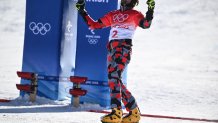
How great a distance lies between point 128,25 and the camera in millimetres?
5652

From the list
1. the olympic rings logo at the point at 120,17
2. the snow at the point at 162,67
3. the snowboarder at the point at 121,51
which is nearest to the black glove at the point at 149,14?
the snowboarder at the point at 121,51

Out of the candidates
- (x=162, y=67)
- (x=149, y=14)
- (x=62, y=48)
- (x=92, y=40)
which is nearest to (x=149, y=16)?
(x=149, y=14)

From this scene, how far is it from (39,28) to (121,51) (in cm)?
237

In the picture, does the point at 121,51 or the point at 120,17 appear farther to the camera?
the point at 120,17

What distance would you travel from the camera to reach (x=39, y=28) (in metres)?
7.45

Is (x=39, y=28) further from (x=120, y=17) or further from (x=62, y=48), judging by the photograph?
(x=120, y=17)

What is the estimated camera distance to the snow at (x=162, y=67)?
262 inches

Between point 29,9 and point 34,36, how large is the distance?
0.44 m

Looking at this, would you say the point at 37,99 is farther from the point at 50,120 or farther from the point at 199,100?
the point at 199,100

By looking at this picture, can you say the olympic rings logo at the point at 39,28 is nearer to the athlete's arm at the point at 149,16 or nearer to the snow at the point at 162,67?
the snow at the point at 162,67

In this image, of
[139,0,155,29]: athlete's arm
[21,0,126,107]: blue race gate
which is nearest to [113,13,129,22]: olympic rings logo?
[139,0,155,29]: athlete's arm

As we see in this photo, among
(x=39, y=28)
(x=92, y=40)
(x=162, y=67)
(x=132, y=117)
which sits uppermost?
(x=39, y=28)

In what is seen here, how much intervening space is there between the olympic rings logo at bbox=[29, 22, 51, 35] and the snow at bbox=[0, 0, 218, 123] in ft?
3.47

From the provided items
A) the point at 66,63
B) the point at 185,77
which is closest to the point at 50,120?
the point at 66,63
